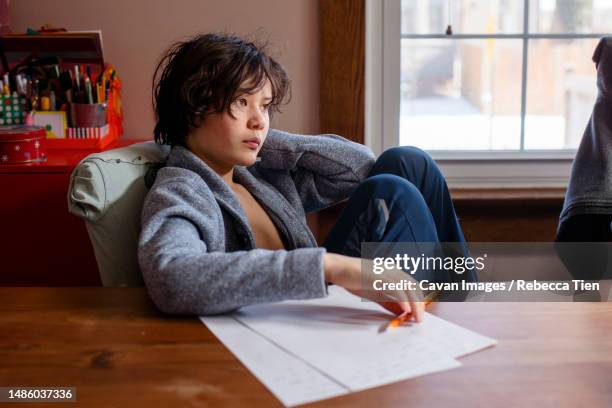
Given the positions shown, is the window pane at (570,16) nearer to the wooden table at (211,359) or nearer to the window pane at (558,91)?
the window pane at (558,91)

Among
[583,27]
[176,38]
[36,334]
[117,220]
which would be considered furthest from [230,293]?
[583,27]

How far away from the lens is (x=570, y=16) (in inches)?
95.6

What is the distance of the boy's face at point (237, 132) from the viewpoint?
149 cm

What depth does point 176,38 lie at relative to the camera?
2.30 meters

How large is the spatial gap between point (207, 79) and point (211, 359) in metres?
0.71

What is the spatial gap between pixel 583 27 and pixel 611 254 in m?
0.73

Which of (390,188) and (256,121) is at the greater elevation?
(256,121)

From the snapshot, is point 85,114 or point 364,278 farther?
Result: point 85,114

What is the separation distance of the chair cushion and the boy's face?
0.15 meters

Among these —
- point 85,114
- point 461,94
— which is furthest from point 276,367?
point 461,94

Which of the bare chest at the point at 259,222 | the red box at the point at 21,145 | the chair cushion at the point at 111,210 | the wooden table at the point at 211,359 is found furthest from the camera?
the red box at the point at 21,145

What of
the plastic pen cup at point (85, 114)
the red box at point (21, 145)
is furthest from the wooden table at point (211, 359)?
the plastic pen cup at point (85, 114)
